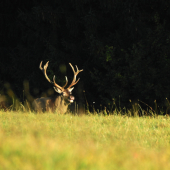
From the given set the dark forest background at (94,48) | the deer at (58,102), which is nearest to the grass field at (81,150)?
the deer at (58,102)

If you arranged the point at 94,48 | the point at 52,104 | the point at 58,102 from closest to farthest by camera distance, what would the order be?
1. the point at 58,102
2. the point at 52,104
3. the point at 94,48

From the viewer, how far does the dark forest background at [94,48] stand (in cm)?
→ 1475

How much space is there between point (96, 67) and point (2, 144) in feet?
43.8

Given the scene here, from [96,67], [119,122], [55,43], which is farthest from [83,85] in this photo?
[119,122]

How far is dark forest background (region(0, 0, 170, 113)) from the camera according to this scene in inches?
581

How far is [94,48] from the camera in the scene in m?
15.6

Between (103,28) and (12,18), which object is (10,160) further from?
(12,18)

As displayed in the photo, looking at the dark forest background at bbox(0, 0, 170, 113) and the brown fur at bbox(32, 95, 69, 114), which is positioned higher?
the dark forest background at bbox(0, 0, 170, 113)

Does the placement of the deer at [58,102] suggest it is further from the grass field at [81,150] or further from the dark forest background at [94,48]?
the grass field at [81,150]

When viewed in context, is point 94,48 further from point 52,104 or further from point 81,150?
point 81,150

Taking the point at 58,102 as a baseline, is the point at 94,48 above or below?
above

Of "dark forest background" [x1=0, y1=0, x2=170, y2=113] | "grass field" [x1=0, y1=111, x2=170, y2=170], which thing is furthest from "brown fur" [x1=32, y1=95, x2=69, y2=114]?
"grass field" [x1=0, y1=111, x2=170, y2=170]

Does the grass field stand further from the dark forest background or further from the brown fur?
the dark forest background

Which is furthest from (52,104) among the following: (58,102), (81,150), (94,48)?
(81,150)
